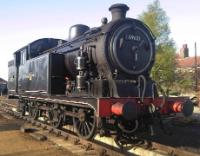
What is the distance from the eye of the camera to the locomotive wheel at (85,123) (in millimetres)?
10164

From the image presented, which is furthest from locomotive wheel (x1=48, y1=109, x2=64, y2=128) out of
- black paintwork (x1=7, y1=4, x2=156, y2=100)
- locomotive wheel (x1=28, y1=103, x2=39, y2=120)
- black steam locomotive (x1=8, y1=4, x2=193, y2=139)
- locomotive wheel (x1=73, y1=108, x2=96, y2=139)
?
locomotive wheel (x1=28, y1=103, x2=39, y2=120)

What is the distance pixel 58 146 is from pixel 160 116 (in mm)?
2856

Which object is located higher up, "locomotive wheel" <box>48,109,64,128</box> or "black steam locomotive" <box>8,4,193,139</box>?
"black steam locomotive" <box>8,4,193,139</box>

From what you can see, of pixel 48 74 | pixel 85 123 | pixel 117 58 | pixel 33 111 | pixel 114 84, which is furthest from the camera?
pixel 33 111

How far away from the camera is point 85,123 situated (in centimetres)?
1062

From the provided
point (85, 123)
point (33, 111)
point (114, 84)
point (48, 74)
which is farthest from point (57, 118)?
point (33, 111)

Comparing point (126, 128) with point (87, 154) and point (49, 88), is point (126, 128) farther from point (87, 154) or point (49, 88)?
point (49, 88)

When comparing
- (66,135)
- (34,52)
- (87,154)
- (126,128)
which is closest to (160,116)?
(126,128)

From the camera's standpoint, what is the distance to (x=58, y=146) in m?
9.91

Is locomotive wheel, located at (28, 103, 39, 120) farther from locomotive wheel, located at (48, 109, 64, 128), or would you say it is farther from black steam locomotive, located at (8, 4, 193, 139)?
black steam locomotive, located at (8, 4, 193, 139)

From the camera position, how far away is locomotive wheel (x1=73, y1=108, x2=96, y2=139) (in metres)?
10.2

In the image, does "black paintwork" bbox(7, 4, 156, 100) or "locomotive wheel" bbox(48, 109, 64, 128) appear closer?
"black paintwork" bbox(7, 4, 156, 100)

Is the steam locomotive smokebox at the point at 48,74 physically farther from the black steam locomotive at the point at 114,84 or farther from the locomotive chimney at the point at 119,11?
the locomotive chimney at the point at 119,11

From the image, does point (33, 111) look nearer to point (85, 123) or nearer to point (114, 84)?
point (85, 123)
